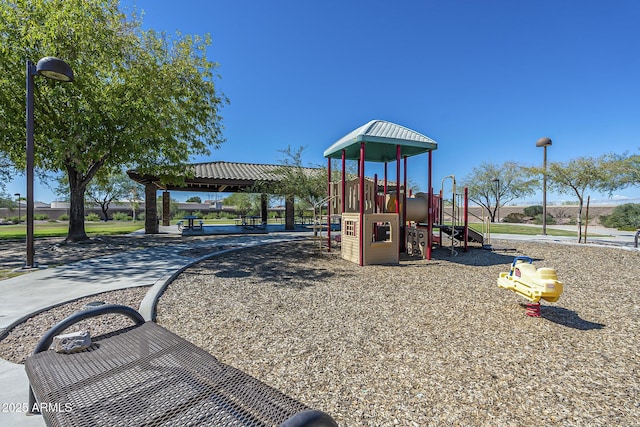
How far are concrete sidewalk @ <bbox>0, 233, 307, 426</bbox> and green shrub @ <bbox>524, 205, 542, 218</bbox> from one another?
148 ft

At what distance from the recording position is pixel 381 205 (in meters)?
10.3

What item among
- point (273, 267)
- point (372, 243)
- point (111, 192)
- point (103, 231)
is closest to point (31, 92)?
point (273, 267)

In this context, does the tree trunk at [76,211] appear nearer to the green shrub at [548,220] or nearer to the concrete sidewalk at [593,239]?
the concrete sidewalk at [593,239]

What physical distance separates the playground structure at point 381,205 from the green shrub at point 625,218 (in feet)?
75.3

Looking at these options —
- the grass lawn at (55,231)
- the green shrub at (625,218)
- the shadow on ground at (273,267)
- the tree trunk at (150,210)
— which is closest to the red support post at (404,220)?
the shadow on ground at (273,267)

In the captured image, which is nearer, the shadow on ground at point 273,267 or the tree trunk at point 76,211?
the shadow on ground at point 273,267

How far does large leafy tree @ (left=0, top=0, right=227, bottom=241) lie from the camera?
9.16m

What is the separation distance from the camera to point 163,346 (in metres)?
2.32

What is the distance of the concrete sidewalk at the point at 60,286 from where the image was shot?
234cm

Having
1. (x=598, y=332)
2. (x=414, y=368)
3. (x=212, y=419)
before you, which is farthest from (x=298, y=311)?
(x=598, y=332)

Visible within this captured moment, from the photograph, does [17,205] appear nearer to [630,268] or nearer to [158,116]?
[158,116]

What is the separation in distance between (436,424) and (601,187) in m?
18.5

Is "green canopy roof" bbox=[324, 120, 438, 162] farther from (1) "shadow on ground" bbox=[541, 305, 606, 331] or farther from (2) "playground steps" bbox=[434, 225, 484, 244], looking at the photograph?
(1) "shadow on ground" bbox=[541, 305, 606, 331]

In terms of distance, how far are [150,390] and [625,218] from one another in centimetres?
3533
